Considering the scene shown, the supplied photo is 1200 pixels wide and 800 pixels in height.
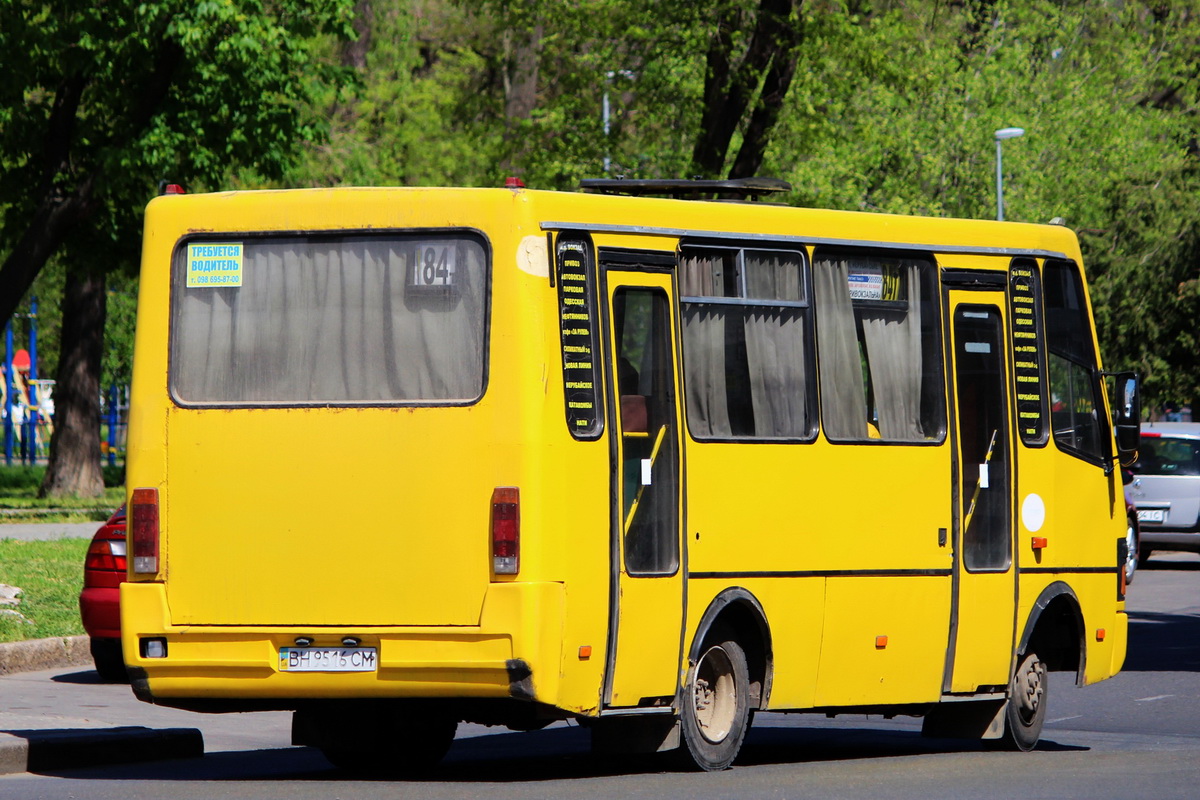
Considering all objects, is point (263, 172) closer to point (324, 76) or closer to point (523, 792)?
point (324, 76)

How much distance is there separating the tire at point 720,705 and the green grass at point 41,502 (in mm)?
18732

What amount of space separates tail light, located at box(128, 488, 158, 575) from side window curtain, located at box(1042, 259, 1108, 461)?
17.1 feet

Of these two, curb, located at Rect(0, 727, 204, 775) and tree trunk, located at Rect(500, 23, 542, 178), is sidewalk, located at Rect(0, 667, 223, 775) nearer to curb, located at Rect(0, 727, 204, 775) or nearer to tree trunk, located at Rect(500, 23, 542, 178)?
curb, located at Rect(0, 727, 204, 775)

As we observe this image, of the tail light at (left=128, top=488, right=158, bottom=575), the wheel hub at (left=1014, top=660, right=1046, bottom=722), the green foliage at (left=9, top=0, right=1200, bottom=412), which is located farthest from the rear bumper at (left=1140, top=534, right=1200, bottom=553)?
the tail light at (left=128, top=488, right=158, bottom=575)

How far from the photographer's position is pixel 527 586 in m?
9.14

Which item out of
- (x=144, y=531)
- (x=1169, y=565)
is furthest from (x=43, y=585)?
(x=1169, y=565)

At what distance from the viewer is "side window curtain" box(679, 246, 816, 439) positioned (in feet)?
33.6

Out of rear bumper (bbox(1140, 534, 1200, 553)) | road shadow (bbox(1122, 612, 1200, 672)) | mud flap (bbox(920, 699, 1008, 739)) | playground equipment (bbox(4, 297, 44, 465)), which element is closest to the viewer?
mud flap (bbox(920, 699, 1008, 739))

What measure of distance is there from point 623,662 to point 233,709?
1.82 m

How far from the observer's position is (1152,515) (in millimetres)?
A: 28562

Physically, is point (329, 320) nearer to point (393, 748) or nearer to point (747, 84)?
point (393, 748)

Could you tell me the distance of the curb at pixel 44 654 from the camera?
15.0m

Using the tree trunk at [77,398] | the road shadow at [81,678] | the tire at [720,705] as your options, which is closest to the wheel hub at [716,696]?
the tire at [720,705]

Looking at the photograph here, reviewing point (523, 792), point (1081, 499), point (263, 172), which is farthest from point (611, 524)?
point (263, 172)
